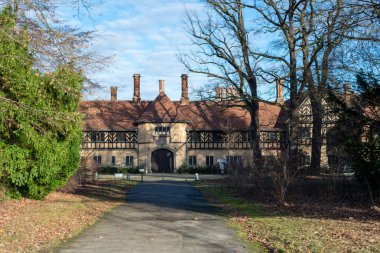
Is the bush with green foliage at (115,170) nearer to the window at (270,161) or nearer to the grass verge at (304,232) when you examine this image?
the window at (270,161)

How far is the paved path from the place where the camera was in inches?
391

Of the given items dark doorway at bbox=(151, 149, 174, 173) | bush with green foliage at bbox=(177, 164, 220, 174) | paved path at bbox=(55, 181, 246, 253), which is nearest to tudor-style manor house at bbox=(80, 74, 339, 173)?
dark doorway at bbox=(151, 149, 174, 173)

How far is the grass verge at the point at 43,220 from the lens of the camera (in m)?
10.4

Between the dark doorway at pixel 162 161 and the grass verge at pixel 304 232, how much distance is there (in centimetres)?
3763

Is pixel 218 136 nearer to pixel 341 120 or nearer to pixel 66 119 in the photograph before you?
pixel 341 120

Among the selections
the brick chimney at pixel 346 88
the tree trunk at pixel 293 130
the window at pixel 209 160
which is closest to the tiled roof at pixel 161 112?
the window at pixel 209 160

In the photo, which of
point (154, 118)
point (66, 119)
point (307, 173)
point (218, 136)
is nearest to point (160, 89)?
point (154, 118)

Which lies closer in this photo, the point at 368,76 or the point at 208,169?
the point at 368,76

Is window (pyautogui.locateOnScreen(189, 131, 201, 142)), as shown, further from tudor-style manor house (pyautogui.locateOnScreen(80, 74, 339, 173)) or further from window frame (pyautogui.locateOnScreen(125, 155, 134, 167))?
window frame (pyautogui.locateOnScreen(125, 155, 134, 167))

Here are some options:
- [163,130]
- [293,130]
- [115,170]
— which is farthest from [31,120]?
[163,130]

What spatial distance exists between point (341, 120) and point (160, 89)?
40.6 m

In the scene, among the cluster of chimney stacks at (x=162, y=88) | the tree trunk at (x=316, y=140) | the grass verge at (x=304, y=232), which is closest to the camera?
the grass verge at (x=304, y=232)

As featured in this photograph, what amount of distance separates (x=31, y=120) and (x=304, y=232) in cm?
737

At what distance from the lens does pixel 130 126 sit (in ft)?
181
